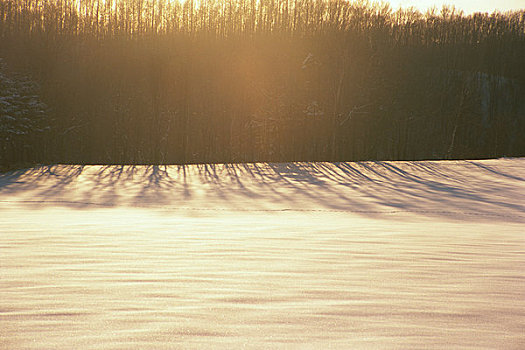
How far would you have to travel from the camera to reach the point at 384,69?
27.8 meters

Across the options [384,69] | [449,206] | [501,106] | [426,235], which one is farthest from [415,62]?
[426,235]

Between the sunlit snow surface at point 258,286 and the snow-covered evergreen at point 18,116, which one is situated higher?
the snow-covered evergreen at point 18,116

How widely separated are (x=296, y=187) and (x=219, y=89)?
1981cm

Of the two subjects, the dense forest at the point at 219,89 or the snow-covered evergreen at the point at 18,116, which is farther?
the dense forest at the point at 219,89

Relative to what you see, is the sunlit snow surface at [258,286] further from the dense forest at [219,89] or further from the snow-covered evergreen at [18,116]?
the dense forest at [219,89]

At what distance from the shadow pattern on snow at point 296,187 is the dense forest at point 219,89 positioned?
883 centimetres

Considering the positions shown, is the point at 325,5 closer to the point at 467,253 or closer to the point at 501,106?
the point at 501,106

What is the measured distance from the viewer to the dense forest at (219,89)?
24188 mm

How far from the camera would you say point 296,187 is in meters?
9.70

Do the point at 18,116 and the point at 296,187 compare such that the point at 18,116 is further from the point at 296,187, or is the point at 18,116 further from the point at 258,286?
the point at 258,286

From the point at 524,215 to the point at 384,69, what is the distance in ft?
74.1

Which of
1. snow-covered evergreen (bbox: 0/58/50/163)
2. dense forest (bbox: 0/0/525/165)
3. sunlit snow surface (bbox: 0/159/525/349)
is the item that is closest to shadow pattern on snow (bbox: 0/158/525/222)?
sunlit snow surface (bbox: 0/159/525/349)

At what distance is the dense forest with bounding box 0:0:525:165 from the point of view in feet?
79.4

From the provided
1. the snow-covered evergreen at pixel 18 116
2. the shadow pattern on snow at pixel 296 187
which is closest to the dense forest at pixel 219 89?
the snow-covered evergreen at pixel 18 116
